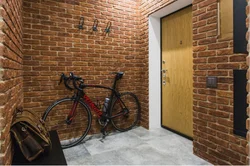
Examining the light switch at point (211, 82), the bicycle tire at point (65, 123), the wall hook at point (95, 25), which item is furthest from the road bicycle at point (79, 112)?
the light switch at point (211, 82)

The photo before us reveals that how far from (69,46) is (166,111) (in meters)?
1.96

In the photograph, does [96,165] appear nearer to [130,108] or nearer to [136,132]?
[136,132]

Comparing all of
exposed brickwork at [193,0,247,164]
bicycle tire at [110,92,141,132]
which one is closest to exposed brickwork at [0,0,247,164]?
exposed brickwork at [193,0,247,164]

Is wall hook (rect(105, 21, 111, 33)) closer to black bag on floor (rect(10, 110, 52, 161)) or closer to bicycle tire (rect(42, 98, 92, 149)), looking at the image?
bicycle tire (rect(42, 98, 92, 149))

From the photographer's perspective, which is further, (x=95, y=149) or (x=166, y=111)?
(x=166, y=111)

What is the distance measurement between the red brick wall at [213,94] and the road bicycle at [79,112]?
1.32 m

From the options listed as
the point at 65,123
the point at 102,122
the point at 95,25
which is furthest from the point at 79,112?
the point at 95,25

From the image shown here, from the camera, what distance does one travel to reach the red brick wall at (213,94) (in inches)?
68.5

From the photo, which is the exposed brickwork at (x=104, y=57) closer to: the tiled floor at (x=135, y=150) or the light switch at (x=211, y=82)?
the light switch at (x=211, y=82)

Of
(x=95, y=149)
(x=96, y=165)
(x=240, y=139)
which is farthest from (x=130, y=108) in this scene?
(x=240, y=139)

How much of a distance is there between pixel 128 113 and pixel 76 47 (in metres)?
1.44

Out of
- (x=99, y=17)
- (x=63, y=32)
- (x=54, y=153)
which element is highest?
(x=99, y=17)

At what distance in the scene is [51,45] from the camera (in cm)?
254

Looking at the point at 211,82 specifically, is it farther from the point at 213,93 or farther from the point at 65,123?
the point at 65,123
